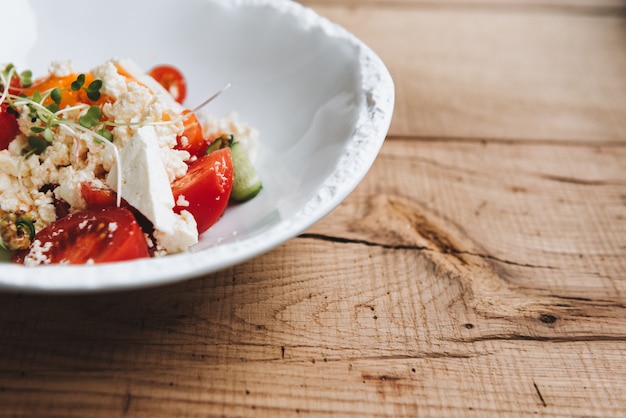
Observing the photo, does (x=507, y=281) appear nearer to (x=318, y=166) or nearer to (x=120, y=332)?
(x=318, y=166)

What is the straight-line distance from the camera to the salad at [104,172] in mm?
1047

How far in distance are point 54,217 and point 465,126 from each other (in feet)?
3.63

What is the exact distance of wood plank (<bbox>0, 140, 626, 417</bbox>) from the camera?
3.31 feet

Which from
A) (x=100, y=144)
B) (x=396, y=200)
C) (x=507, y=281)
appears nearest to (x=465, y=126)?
(x=396, y=200)

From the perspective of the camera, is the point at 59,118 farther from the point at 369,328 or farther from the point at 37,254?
the point at 369,328

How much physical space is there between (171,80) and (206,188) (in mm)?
478

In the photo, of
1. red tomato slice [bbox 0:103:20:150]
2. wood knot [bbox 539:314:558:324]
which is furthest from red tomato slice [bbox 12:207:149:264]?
wood knot [bbox 539:314:558:324]

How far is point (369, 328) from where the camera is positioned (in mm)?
1137

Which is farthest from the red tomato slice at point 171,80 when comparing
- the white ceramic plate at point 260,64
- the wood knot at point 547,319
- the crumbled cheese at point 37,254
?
the wood knot at point 547,319

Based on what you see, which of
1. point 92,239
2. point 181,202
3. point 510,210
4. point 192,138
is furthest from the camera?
point 510,210

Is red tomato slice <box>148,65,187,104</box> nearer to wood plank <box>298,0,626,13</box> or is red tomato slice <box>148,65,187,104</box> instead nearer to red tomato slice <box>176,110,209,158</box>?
red tomato slice <box>176,110,209,158</box>

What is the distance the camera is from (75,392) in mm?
980

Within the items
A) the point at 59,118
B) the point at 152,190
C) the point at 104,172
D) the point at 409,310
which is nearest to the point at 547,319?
the point at 409,310

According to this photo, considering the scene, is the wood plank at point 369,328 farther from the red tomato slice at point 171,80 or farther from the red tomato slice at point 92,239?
the red tomato slice at point 171,80
